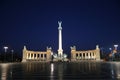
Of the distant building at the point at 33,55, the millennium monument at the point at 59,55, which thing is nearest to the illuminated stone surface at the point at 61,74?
the millennium monument at the point at 59,55

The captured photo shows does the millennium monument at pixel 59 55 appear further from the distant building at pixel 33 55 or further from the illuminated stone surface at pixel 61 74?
the illuminated stone surface at pixel 61 74

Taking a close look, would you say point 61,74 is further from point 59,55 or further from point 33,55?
point 33,55

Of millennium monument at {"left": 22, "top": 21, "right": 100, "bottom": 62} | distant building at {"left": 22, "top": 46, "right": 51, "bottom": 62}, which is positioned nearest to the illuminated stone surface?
millennium monument at {"left": 22, "top": 21, "right": 100, "bottom": 62}

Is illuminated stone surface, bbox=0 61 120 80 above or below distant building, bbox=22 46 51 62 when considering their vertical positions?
below

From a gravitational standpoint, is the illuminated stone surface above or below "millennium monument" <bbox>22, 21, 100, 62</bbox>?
below

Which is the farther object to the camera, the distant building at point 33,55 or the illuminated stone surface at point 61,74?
the distant building at point 33,55

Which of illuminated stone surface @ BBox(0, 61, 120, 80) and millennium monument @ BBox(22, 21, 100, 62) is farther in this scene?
millennium monument @ BBox(22, 21, 100, 62)

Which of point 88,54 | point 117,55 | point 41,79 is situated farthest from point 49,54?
point 41,79

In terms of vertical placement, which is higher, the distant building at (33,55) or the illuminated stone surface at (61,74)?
the distant building at (33,55)

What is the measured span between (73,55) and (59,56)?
20221 mm

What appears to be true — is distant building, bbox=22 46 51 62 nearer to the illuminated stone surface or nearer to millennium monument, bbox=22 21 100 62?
millennium monument, bbox=22 21 100 62

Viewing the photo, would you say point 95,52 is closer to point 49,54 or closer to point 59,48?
point 59,48

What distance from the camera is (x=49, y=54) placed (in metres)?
145

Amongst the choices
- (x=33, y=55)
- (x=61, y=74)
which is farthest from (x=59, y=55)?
(x=61, y=74)
